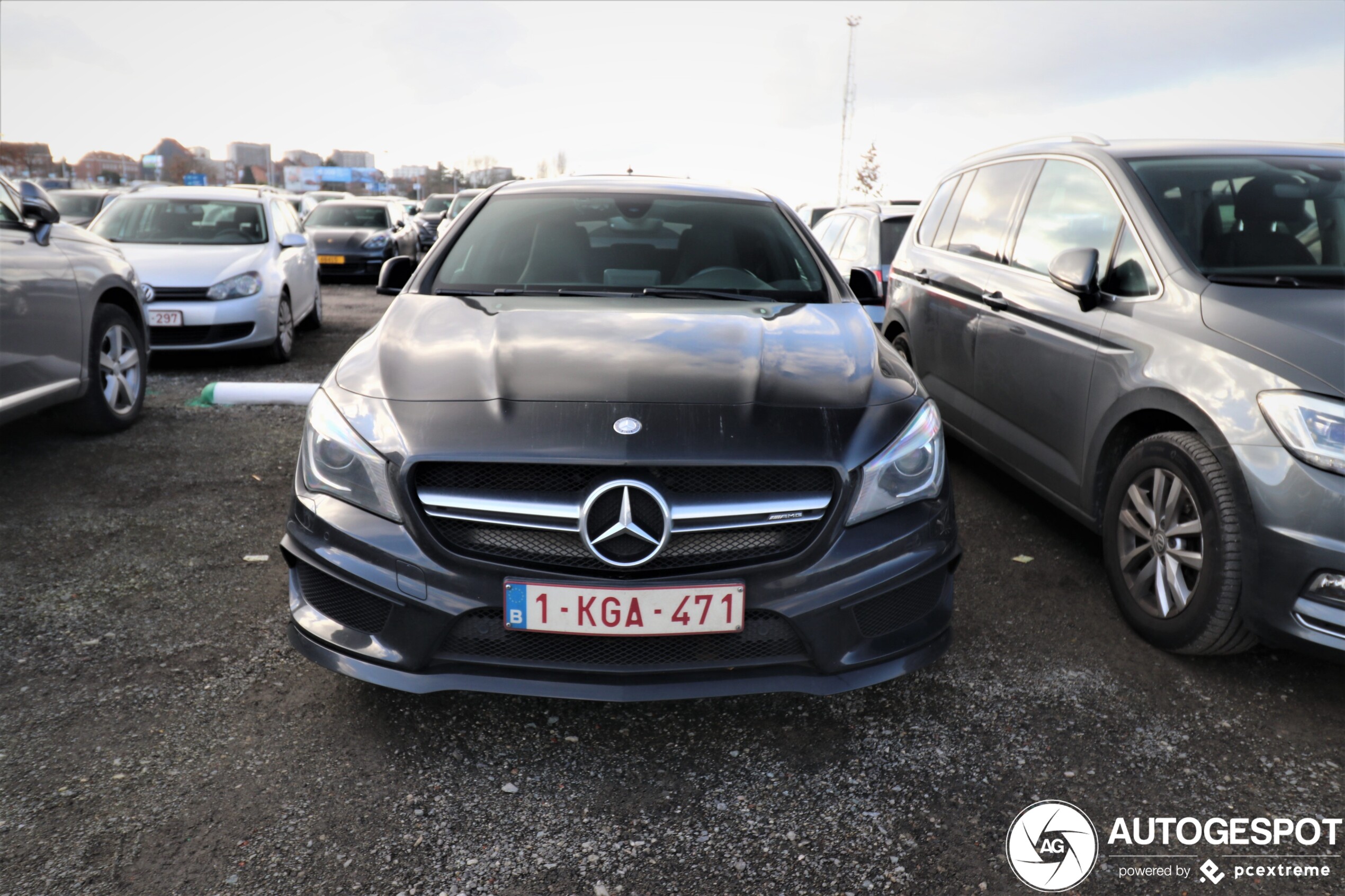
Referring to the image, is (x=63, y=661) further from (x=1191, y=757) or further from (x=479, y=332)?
(x=1191, y=757)

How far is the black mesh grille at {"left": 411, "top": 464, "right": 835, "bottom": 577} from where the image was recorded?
2.28 metres

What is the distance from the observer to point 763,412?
2.46 metres

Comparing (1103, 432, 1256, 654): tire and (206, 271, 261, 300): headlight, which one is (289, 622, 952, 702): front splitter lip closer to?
(1103, 432, 1256, 654): tire

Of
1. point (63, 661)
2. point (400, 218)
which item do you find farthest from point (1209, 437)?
point (400, 218)

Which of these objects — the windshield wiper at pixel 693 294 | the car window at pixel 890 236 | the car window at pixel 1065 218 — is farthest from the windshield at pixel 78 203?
the car window at pixel 1065 218

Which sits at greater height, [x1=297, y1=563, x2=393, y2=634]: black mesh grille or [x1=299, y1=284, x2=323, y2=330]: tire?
[x1=299, y1=284, x2=323, y2=330]: tire

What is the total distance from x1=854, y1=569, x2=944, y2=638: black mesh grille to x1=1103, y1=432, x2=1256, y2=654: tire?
961mm

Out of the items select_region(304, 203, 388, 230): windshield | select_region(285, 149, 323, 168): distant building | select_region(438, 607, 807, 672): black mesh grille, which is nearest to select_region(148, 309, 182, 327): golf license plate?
select_region(438, 607, 807, 672): black mesh grille

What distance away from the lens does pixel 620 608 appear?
2254mm

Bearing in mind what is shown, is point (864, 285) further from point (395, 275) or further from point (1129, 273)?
point (395, 275)

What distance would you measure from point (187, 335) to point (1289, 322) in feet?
24.6

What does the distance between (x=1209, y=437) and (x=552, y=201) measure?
2549 millimetres

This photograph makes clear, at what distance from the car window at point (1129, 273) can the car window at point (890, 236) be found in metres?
3.85

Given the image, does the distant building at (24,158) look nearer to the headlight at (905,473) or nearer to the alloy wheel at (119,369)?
the alloy wheel at (119,369)
